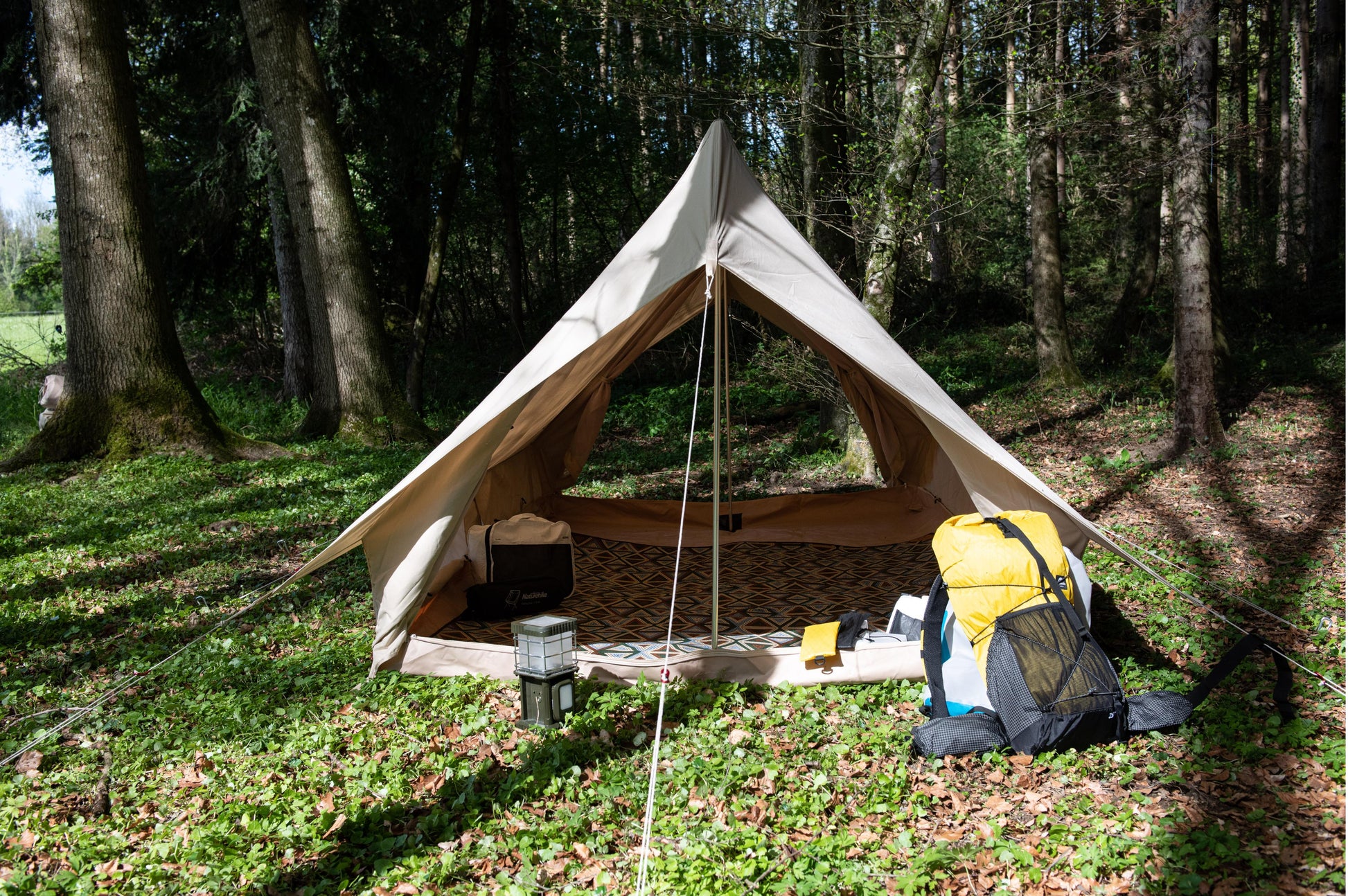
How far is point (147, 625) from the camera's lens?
3939 millimetres

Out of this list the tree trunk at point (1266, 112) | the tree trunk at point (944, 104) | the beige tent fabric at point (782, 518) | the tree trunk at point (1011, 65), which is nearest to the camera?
the beige tent fabric at point (782, 518)

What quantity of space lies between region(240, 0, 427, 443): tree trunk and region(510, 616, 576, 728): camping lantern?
5.16m

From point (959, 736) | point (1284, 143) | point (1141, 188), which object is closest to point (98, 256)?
point (959, 736)

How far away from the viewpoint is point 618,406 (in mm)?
10688

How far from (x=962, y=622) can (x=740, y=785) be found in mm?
899

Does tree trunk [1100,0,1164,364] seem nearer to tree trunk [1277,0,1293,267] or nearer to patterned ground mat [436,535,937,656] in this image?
tree trunk [1277,0,1293,267]

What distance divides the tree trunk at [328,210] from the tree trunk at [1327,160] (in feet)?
32.8

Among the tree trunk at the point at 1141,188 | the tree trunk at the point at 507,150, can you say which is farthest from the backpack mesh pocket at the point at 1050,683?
the tree trunk at the point at 507,150

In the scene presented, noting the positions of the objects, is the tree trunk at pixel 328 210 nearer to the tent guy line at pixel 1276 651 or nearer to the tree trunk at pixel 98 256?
the tree trunk at pixel 98 256

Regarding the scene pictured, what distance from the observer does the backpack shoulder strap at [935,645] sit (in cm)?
293

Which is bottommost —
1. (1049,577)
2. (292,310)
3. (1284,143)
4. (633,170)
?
(1049,577)

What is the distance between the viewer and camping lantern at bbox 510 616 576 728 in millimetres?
2957

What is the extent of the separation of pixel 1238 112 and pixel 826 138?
1369 cm

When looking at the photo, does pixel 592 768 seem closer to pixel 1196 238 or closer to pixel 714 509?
pixel 714 509
